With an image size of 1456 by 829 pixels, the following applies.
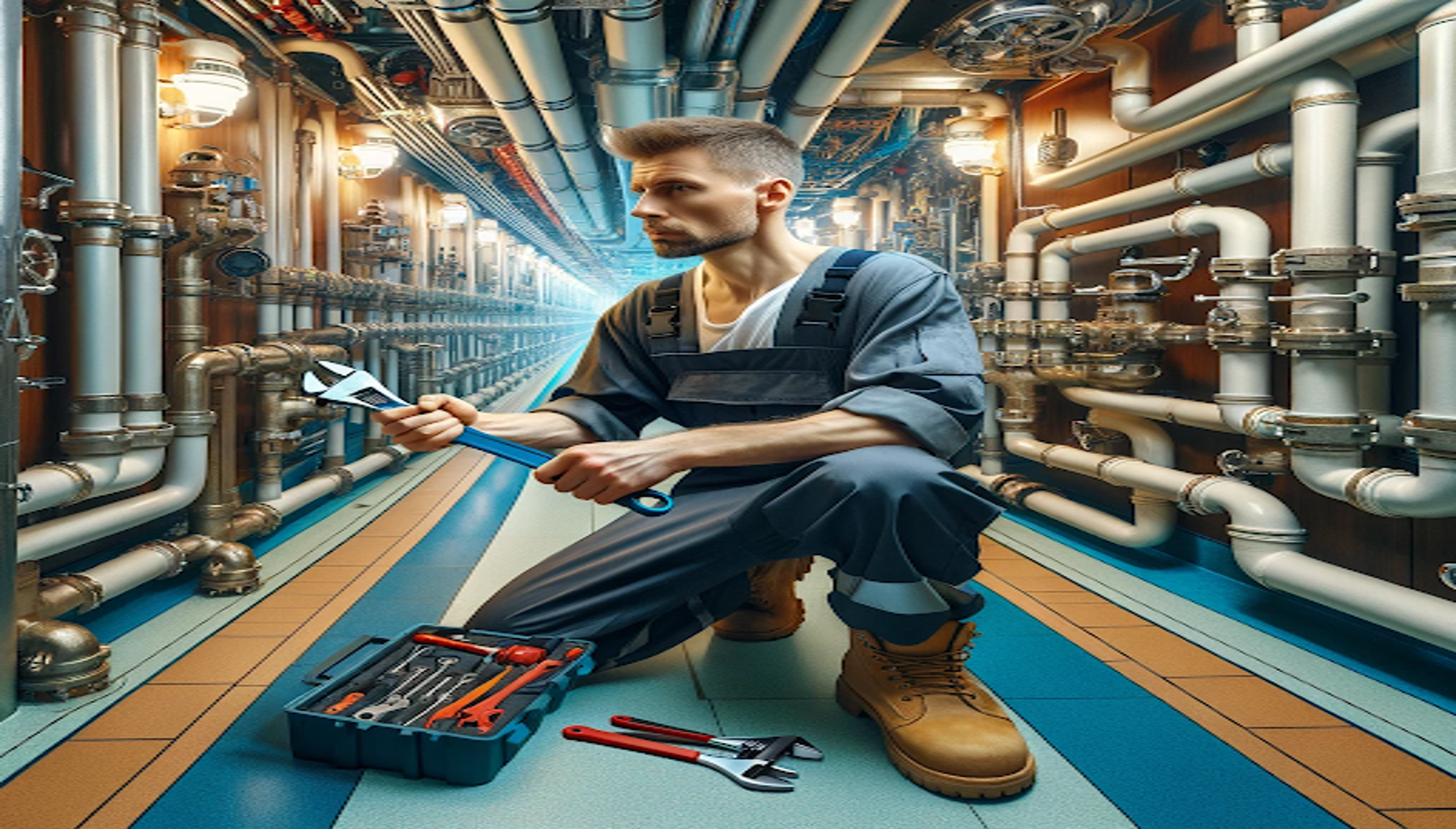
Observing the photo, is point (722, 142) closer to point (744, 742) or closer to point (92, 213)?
point (744, 742)

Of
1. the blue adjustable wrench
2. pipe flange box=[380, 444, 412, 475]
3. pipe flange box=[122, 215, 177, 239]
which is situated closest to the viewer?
the blue adjustable wrench

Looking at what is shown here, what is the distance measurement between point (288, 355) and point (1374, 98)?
327cm

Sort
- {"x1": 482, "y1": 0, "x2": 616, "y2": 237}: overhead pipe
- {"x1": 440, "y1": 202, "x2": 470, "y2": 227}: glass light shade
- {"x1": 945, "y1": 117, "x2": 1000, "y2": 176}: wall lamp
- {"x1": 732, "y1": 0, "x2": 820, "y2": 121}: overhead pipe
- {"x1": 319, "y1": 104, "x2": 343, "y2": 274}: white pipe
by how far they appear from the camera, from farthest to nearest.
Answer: {"x1": 440, "y1": 202, "x2": 470, "y2": 227}: glass light shade, {"x1": 319, "y1": 104, "x2": 343, "y2": 274}: white pipe, {"x1": 945, "y1": 117, "x2": 1000, "y2": 176}: wall lamp, {"x1": 732, "y1": 0, "x2": 820, "y2": 121}: overhead pipe, {"x1": 482, "y1": 0, "x2": 616, "y2": 237}: overhead pipe

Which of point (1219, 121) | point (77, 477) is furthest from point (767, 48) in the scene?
point (77, 477)

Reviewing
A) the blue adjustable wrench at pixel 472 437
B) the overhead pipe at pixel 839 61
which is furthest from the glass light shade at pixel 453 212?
the blue adjustable wrench at pixel 472 437

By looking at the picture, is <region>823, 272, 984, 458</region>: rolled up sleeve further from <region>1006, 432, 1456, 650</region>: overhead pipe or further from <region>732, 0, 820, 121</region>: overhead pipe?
<region>732, 0, 820, 121</region>: overhead pipe

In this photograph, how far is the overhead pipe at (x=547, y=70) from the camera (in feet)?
9.66

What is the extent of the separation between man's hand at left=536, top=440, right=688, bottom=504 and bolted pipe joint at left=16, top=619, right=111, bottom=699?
3.41ft

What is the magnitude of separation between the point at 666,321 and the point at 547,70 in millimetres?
2114

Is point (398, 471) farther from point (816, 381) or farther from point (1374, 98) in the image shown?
point (1374, 98)

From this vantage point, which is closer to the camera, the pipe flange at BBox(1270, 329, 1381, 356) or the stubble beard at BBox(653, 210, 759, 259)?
the stubble beard at BBox(653, 210, 759, 259)

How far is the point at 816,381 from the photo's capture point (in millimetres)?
1711

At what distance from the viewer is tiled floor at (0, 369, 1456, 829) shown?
133cm

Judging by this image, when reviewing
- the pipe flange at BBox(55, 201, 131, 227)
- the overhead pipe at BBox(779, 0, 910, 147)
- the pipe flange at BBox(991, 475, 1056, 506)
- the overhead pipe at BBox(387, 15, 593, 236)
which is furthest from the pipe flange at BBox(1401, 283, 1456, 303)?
the pipe flange at BBox(55, 201, 131, 227)
